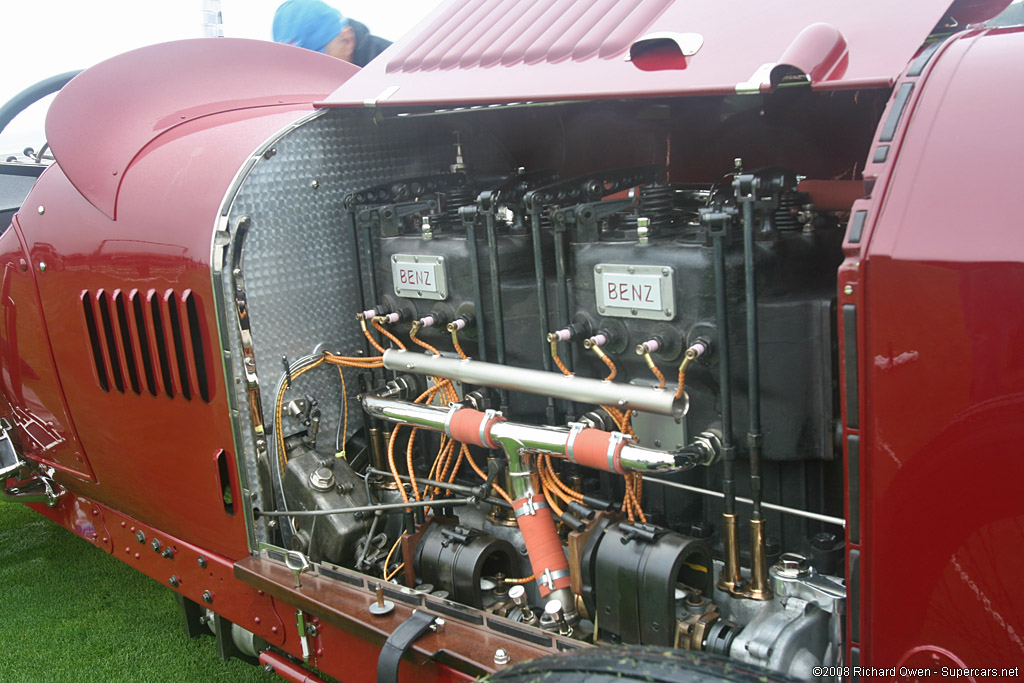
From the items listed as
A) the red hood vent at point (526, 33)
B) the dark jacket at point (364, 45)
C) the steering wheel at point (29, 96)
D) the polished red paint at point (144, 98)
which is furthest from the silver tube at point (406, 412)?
the dark jacket at point (364, 45)

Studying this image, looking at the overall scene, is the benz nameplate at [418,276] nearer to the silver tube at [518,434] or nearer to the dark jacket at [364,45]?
the silver tube at [518,434]

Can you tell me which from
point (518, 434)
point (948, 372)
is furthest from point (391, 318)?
point (948, 372)

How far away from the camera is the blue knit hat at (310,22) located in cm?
448

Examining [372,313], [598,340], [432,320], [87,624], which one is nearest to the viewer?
[598,340]

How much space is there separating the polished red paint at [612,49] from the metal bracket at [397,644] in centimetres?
121

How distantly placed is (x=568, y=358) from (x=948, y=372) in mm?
1016

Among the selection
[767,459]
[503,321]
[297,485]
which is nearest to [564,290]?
[503,321]

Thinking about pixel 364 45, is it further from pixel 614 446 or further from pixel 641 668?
pixel 641 668

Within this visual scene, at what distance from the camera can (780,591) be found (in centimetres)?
194

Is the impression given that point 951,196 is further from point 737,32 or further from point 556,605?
point 556,605

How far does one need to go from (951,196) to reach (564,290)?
1017mm

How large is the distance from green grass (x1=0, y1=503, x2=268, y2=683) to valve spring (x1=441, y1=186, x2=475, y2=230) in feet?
5.48

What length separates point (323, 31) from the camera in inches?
179

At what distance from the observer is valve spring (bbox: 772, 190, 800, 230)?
205 centimetres
